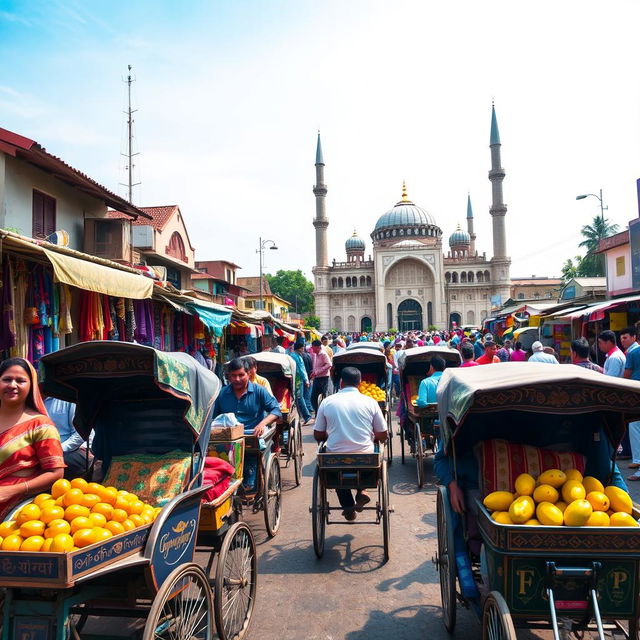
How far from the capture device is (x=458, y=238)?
2862 inches

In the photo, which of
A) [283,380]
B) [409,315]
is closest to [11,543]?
[283,380]

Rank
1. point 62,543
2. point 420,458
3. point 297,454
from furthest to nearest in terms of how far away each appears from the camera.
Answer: point 297,454 < point 420,458 < point 62,543

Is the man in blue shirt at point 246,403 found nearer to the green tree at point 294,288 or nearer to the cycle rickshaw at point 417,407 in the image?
the cycle rickshaw at point 417,407

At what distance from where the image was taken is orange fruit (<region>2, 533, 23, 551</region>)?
2.56 meters

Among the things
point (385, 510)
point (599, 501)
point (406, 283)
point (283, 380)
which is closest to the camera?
point (599, 501)

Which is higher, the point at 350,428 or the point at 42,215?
the point at 42,215

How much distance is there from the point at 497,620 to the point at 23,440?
9.39ft

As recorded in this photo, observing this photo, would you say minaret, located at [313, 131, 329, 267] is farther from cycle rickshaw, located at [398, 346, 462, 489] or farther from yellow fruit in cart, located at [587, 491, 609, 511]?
yellow fruit in cart, located at [587, 491, 609, 511]

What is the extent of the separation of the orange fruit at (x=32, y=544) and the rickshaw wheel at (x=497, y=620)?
7.24ft

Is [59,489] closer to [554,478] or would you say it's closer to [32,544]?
[32,544]

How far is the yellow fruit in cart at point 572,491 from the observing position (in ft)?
9.60

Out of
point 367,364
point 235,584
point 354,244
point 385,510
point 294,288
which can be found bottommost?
point 235,584

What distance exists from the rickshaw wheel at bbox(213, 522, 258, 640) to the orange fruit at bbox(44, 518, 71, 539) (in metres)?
0.96

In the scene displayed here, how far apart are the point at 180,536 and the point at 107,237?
41.3 feet
